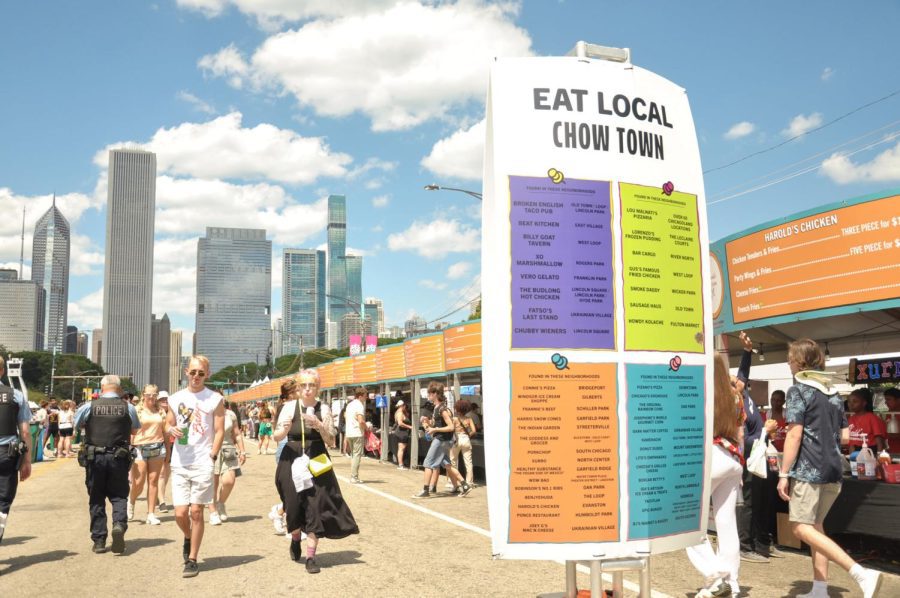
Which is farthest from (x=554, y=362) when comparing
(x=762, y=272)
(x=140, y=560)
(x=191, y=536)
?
(x=762, y=272)

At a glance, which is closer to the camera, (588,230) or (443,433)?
(588,230)

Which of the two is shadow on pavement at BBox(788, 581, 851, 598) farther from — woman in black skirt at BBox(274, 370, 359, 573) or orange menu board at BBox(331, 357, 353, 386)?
orange menu board at BBox(331, 357, 353, 386)

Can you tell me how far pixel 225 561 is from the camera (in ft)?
26.5

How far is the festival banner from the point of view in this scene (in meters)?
3.12

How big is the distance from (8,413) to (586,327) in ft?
23.3

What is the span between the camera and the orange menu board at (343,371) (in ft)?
100

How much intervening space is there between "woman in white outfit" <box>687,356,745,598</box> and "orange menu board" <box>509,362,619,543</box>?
2.95 m

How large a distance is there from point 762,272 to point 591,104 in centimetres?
806

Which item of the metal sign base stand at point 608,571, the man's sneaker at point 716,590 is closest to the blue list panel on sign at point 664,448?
the metal sign base stand at point 608,571

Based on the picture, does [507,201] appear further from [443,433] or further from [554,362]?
[443,433]

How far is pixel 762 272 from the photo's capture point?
34.1ft

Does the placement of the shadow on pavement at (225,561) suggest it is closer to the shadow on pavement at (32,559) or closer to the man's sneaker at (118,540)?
the man's sneaker at (118,540)

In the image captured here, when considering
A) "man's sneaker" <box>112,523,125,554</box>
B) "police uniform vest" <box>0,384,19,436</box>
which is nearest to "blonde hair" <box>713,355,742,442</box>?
"man's sneaker" <box>112,523,125,554</box>

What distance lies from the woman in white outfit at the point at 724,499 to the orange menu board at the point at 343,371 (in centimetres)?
2462
